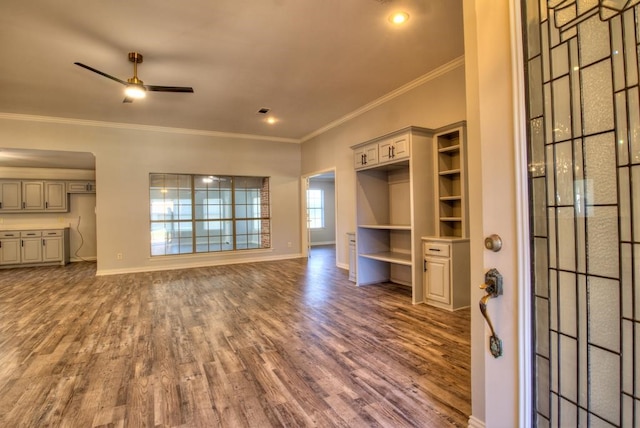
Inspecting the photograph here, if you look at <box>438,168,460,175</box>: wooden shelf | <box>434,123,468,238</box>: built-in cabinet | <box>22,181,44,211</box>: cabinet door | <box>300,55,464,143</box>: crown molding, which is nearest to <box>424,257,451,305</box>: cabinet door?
<box>434,123,468,238</box>: built-in cabinet

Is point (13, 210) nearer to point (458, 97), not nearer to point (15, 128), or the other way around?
point (15, 128)

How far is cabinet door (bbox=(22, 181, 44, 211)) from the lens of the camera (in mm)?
7707

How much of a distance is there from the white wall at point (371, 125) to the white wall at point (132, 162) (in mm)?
1582

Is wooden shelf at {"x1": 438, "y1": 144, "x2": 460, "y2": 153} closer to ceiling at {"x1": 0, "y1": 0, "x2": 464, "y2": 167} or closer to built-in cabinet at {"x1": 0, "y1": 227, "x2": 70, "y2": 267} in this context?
ceiling at {"x1": 0, "y1": 0, "x2": 464, "y2": 167}

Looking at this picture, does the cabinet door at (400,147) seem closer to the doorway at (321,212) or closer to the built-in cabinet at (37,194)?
the doorway at (321,212)

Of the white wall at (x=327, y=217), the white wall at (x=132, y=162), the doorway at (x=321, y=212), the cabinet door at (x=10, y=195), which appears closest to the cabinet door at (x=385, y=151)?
the white wall at (x=132, y=162)

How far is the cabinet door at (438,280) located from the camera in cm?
368

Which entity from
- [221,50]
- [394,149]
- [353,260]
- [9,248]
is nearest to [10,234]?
[9,248]

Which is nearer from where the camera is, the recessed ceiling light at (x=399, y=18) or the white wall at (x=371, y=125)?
the recessed ceiling light at (x=399, y=18)

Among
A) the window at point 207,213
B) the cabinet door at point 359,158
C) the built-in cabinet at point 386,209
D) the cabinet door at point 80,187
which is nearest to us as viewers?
the built-in cabinet at point 386,209

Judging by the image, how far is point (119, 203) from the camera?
6.31m

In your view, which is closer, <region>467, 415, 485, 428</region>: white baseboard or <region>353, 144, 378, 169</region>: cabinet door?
<region>467, 415, 485, 428</region>: white baseboard

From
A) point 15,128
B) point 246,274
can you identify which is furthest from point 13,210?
point 246,274

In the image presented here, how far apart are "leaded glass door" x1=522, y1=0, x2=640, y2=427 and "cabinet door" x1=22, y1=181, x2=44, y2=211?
405 inches
